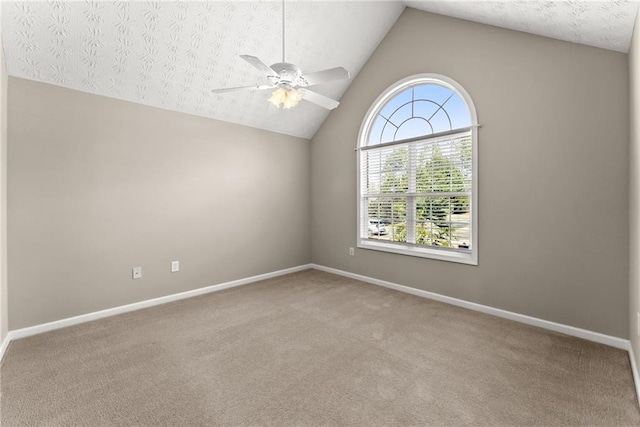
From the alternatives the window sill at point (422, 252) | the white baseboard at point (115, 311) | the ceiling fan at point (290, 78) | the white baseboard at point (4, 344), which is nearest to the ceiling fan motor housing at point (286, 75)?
the ceiling fan at point (290, 78)

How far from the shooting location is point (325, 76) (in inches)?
85.0

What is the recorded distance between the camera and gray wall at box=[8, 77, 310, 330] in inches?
103

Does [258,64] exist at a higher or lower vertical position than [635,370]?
higher

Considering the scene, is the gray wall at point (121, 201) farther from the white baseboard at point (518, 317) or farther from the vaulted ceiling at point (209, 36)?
the white baseboard at point (518, 317)

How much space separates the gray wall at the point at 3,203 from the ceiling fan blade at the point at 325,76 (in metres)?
2.39

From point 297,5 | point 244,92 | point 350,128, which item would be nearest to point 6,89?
point 244,92

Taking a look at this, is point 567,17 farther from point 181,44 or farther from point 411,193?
point 181,44

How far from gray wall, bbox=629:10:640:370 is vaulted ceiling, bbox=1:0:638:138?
10.0 inches

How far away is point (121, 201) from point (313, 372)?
2668 mm

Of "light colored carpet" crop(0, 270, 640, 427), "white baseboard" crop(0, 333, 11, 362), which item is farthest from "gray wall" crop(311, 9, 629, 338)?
"white baseboard" crop(0, 333, 11, 362)

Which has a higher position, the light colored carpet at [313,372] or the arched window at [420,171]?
the arched window at [420,171]

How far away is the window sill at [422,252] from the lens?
3256 millimetres

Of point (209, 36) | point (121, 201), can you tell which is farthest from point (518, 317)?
point (121, 201)

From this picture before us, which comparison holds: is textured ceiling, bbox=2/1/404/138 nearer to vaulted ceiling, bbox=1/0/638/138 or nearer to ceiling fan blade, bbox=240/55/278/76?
vaulted ceiling, bbox=1/0/638/138
